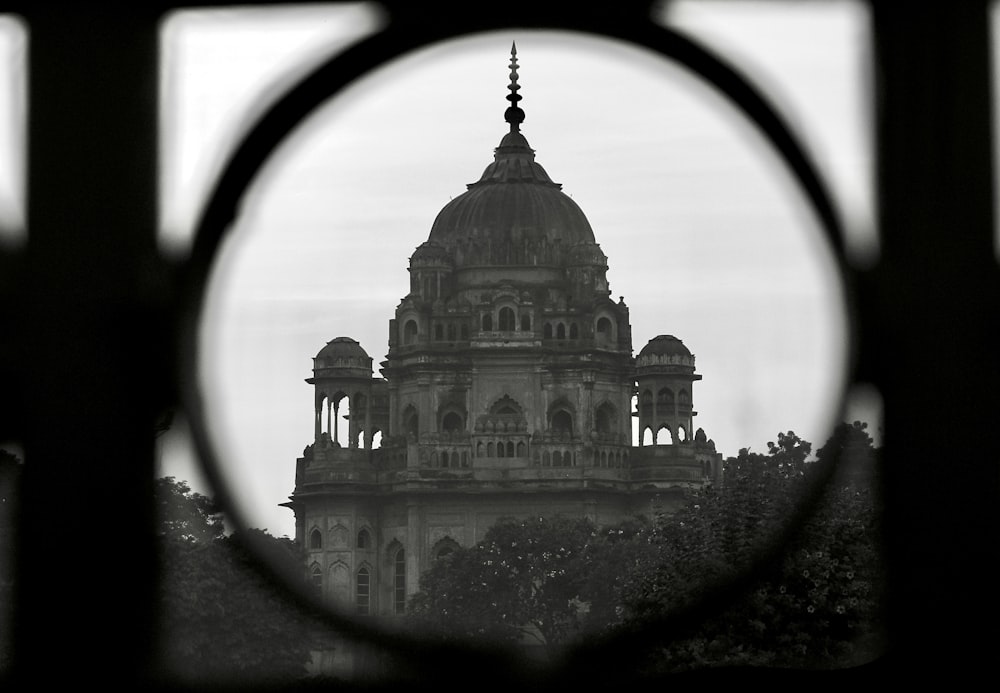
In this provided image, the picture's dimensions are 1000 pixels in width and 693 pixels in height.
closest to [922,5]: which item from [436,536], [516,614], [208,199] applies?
[208,199]

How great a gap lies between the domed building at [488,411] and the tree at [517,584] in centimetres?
545

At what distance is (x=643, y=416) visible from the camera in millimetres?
58719

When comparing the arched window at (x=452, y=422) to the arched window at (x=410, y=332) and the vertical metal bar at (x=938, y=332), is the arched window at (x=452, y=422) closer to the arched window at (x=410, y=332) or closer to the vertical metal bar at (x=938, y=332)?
the arched window at (x=410, y=332)

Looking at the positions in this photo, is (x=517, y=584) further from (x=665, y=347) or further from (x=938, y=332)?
(x=938, y=332)

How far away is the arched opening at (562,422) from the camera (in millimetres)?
58062

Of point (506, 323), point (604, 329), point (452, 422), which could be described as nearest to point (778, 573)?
point (506, 323)

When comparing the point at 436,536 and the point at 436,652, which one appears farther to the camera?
the point at 436,536

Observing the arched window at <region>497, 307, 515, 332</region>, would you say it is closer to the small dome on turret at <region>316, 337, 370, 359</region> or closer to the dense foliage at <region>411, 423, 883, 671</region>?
the small dome on turret at <region>316, 337, 370, 359</region>

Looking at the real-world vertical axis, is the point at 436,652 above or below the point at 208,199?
below

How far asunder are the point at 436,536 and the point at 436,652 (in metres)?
54.6

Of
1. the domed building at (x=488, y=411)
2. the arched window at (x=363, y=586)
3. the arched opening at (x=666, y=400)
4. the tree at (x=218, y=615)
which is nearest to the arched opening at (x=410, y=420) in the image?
the domed building at (x=488, y=411)

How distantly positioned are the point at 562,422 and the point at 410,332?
4.77 metres

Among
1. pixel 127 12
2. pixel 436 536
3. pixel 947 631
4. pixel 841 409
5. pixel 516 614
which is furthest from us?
pixel 436 536

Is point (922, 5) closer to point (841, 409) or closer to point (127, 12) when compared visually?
point (841, 409)
